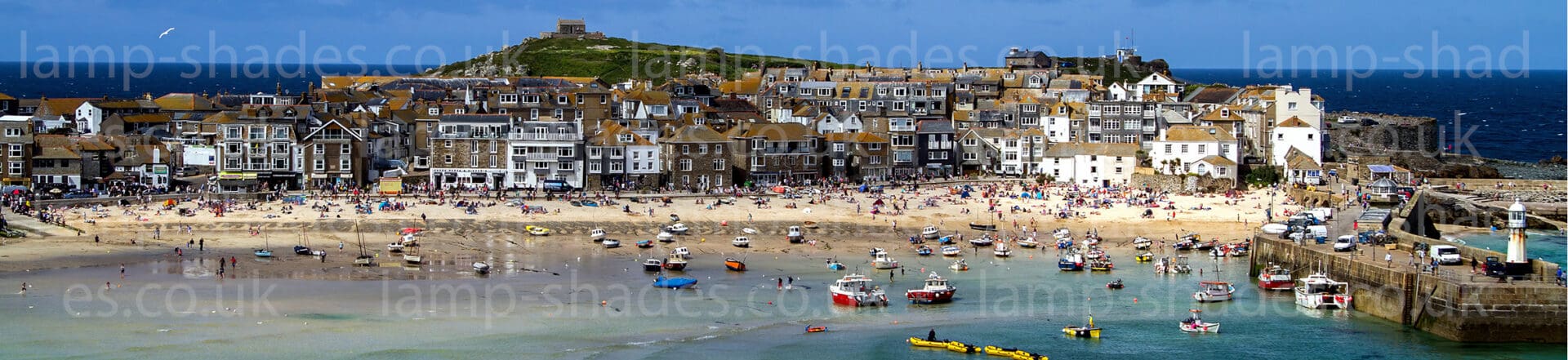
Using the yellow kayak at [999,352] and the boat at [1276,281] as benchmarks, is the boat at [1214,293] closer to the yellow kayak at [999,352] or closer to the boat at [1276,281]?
the boat at [1276,281]

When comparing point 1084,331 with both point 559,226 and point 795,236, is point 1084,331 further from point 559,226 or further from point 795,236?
point 559,226

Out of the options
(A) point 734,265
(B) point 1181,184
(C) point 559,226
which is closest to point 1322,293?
(A) point 734,265

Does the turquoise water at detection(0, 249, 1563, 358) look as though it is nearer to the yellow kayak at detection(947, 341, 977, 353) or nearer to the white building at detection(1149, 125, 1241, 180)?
the yellow kayak at detection(947, 341, 977, 353)

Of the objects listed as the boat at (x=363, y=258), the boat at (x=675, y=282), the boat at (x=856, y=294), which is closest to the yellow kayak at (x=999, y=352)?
the boat at (x=856, y=294)

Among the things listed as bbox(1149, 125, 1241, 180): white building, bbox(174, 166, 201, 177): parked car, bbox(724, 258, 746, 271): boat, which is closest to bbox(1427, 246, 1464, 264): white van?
bbox(724, 258, 746, 271): boat

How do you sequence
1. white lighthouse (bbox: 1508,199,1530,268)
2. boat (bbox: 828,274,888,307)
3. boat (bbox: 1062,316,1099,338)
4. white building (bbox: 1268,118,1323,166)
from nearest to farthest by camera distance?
boat (bbox: 1062,316,1099,338) → white lighthouse (bbox: 1508,199,1530,268) → boat (bbox: 828,274,888,307) → white building (bbox: 1268,118,1323,166)

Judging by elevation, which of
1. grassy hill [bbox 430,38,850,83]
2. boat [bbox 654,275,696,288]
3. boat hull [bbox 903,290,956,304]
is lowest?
boat hull [bbox 903,290,956,304]

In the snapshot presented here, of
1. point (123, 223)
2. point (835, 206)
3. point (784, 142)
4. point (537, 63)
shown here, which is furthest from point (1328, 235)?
point (537, 63)
